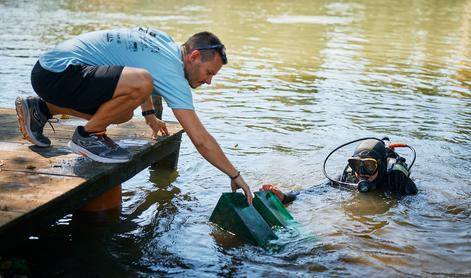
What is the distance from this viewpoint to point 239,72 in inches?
452

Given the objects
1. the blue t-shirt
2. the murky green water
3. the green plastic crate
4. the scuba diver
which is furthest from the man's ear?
the scuba diver

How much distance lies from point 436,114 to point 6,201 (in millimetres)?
6775

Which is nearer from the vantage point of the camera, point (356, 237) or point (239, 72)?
point (356, 237)

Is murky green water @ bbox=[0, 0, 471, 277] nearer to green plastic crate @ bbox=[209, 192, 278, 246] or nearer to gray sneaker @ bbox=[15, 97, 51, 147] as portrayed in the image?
green plastic crate @ bbox=[209, 192, 278, 246]

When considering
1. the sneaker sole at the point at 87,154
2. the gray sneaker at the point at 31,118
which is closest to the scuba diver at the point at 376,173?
the sneaker sole at the point at 87,154

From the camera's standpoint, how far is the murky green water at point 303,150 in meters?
4.38

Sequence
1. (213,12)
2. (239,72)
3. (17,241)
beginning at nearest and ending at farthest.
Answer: (17,241)
(239,72)
(213,12)

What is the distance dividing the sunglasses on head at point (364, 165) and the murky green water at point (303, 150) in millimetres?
250

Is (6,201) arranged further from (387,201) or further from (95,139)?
(387,201)

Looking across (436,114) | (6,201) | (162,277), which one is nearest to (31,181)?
(6,201)

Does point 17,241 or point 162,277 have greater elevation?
point 17,241

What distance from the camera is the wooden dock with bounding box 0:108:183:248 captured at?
3609 mm

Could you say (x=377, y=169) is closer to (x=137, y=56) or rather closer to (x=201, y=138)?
(x=201, y=138)

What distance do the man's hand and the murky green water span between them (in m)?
0.57
